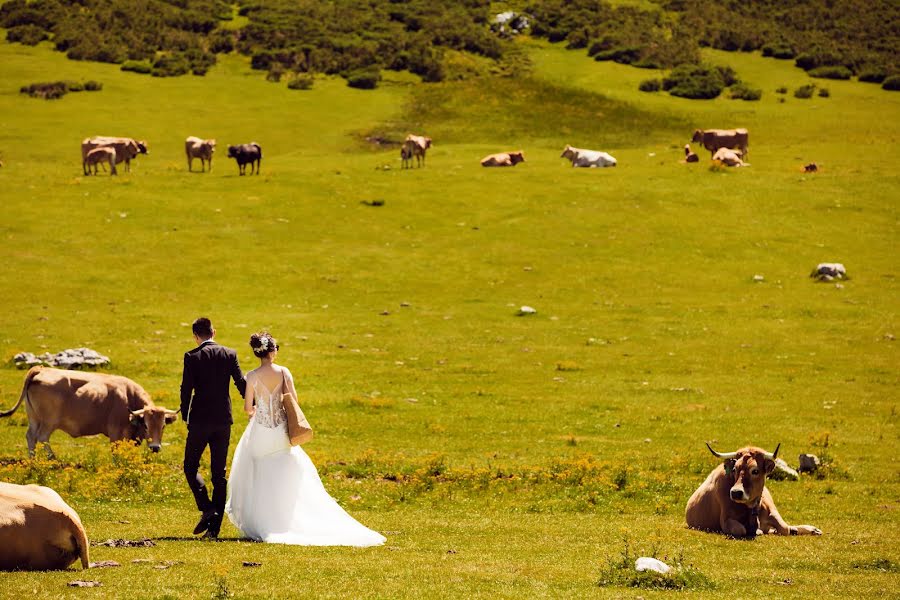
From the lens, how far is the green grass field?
15.4 m

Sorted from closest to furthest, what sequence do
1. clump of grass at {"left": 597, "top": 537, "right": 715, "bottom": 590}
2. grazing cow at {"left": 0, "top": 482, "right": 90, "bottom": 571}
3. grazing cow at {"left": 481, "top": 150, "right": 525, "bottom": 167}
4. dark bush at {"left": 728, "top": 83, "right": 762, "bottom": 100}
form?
1. grazing cow at {"left": 0, "top": 482, "right": 90, "bottom": 571}
2. clump of grass at {"left": 597, "top": 537, "right": 715, "bottom": 590}
3. grazing cow at {"left": 481, "top": 150, "right": 525, "bottom": 167}
4. dark bush at {"left": 728, "top": 83, "right": 762, "bottom": 100}

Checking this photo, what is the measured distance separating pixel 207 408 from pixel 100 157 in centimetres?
4506

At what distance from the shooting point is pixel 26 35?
92812 millimetres

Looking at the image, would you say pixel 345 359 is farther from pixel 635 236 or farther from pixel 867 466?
pixel 635 236

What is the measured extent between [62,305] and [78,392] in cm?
1766

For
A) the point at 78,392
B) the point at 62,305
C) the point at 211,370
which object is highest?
the point at 211,370

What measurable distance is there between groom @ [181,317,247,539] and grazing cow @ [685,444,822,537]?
709cm

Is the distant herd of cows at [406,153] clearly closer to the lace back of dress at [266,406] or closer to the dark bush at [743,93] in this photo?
the dark bush at [743,93]

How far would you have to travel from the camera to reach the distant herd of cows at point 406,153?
191 ft

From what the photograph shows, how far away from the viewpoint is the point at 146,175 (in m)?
56.7

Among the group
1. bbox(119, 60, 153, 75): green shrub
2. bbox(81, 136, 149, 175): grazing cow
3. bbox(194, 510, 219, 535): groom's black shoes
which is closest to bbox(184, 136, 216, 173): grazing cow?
bbox(81, 136, 149, 175): grazing cow

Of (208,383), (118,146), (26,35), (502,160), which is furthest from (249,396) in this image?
(26,35)

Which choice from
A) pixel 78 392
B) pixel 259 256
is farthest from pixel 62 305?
pixel 78 392

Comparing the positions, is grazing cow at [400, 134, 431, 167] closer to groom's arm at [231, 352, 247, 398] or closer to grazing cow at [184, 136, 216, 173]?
grazing cow at [184, 136, 216, 173]
